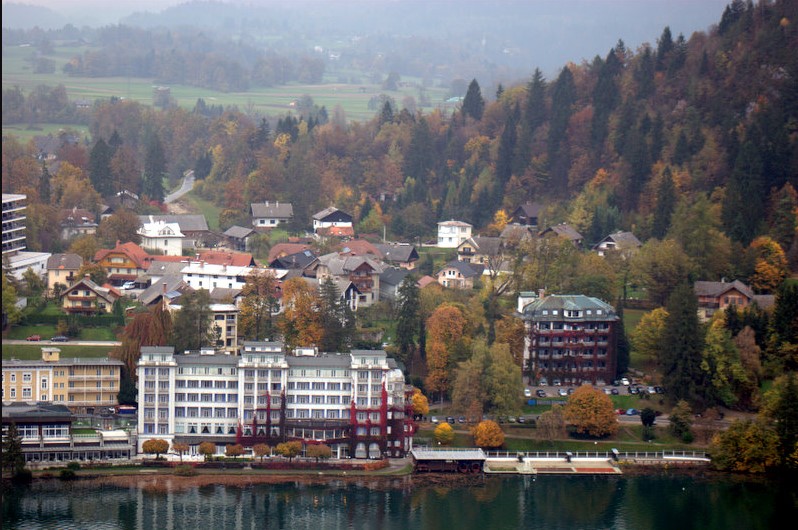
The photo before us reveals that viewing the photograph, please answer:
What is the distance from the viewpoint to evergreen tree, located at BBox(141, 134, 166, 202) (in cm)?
4581

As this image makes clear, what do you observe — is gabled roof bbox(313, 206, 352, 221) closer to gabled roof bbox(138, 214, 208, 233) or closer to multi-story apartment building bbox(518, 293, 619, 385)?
gabled roof bbox(138, 214, 208, 233)

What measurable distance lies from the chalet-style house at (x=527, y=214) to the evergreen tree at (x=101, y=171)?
12.6m

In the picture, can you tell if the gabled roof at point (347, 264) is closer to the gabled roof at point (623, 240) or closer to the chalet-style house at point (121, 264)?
the chalet-style house at point (121, 264)

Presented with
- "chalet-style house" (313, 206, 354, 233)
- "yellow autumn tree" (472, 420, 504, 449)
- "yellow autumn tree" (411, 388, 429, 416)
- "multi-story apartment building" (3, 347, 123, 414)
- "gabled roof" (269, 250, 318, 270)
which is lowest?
"yellow autumn tree" (472, 420, 504, 449)

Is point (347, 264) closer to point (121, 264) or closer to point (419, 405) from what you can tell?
point (121, 264)

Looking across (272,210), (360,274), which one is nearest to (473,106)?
(272,210)

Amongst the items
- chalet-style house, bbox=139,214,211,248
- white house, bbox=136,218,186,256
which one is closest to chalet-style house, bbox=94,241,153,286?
white house, bbox=136,218,186,256

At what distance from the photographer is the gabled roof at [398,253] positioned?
37.5 m

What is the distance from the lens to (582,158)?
44.0m

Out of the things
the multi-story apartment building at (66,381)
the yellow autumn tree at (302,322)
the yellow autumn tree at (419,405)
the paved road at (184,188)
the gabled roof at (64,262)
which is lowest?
the yellow autumn tree at (419,405)

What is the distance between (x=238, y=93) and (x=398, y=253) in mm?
47933

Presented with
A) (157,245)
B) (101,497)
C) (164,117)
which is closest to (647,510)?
(101,497)

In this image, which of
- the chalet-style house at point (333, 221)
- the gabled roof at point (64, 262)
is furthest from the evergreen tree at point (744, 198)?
the gabled roof at point (64, 262)

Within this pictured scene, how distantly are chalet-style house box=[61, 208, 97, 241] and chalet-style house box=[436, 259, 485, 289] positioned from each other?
10.2 meters
